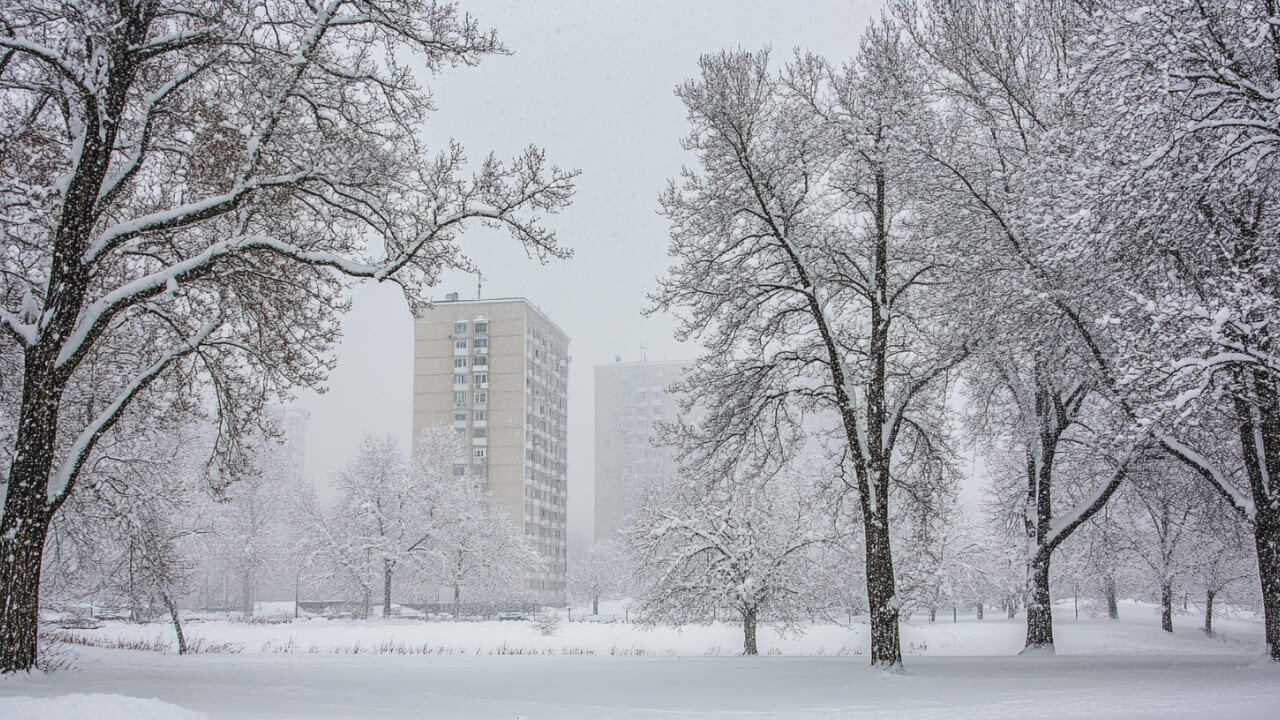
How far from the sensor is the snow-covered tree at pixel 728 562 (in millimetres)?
29781

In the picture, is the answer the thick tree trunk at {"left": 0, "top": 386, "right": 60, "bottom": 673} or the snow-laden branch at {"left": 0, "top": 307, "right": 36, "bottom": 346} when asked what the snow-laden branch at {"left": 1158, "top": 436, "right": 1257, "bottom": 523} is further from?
the snow-laden branch at {"left": 0, "top": 307, "right": 36, "bottom": 346}

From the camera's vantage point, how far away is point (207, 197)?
13086 millimetres

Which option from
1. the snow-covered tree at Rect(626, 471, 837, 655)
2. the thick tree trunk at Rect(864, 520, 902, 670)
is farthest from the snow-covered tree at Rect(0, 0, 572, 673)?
the snow-covered tree at Rect(626, 471, 837, 655)

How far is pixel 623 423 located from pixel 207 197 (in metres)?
156

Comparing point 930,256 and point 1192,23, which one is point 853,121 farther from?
point 1192,23

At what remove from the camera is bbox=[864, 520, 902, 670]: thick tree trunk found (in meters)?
15.4

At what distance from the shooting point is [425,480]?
54969 millimetres

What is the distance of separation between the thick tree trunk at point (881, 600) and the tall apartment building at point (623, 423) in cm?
14450

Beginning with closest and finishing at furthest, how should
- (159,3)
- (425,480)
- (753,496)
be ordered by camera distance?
(159,3) < (753,496) < (425,480)

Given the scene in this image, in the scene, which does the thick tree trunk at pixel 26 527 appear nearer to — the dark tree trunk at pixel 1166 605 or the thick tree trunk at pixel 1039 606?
the thick tree trunk at pixel 1039 606

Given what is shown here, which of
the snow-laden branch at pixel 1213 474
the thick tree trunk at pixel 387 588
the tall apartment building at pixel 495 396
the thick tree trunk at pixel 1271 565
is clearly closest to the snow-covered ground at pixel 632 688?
the thick tree trunk at pixel 1271 565

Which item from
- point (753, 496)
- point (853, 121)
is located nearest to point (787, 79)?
point (853, 121)

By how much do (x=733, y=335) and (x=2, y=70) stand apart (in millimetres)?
12076

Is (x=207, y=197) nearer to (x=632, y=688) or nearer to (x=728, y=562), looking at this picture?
(x=632, y=688)
